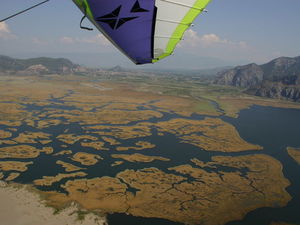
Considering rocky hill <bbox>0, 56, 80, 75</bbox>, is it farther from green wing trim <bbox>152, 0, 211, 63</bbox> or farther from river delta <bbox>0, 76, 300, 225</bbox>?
green wing trim <bbox>152, 0, 211, 63</bbox>

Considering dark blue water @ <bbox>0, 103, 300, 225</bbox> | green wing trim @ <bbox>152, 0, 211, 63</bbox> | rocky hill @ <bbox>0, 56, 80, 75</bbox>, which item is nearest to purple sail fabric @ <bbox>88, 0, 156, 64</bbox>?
green wing trim @ <bbox>152, 0, 211, 63</bbox>

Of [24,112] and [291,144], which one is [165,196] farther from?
[24,112]

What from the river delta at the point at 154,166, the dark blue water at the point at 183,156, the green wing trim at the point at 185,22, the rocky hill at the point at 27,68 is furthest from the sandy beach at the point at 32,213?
the rocky hill at the point at 27,68

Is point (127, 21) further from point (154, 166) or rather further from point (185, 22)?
point (154, 166)

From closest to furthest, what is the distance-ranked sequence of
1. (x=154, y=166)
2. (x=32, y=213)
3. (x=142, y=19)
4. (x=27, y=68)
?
(x=142, y=19), (x=32, y=213), (x=154, y=166), (x=27, y=68)

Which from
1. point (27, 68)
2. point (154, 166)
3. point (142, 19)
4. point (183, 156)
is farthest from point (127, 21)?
point (27, 68)

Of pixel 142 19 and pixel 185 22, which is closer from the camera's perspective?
pixel 142 19

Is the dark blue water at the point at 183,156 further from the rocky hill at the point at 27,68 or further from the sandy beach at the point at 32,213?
the rocky hill at the point at 27,68
